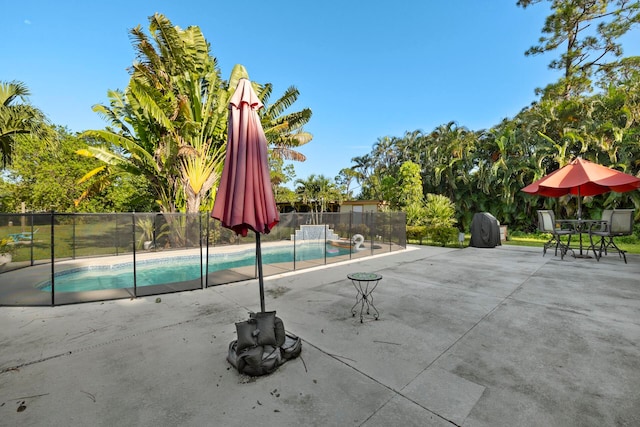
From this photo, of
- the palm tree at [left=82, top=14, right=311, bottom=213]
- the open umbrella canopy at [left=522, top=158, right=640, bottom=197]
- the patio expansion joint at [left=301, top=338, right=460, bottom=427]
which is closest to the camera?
the patio expansion joint at [left=301, top=338, right=460, bottom=427]

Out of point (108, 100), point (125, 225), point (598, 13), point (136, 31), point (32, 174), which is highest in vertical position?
point (598, 13)

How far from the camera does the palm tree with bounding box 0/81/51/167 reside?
649 centimetres

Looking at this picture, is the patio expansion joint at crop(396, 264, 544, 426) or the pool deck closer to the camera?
the pool deck

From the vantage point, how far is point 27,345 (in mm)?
3068

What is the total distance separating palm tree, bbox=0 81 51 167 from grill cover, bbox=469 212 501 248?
47.2ft

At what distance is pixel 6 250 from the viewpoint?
712cm

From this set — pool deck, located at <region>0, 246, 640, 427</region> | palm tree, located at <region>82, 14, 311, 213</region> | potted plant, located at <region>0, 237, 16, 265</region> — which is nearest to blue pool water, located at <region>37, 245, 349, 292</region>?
potted plant, located at <region>0, 237, 16, 265</region>

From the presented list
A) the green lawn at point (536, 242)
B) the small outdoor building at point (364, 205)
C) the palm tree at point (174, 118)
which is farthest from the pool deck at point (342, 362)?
the small outdoor building at point (364, 205)

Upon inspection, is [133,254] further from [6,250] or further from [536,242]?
[536,242]

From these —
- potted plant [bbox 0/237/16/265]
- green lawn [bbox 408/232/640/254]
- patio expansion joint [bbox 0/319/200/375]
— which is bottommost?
patio expansion joint [bbox 0/319/200/375]

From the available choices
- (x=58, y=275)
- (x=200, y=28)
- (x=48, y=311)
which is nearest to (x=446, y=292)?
(x=48, y=311)

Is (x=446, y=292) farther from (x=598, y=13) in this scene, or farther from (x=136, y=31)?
(x=598, y=13)

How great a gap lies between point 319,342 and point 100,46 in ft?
50.0

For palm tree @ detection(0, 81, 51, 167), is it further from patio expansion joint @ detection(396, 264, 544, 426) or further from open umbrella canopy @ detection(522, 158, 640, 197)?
open umbrella canopy @ detection(522, 158, 640, 197)
